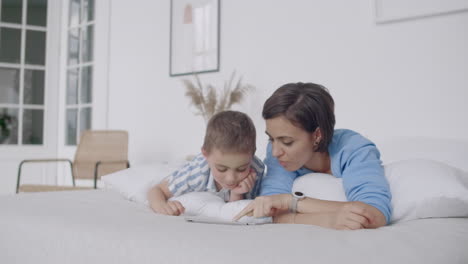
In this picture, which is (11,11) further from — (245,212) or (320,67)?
(245,212)

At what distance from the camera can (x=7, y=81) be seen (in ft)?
14.5

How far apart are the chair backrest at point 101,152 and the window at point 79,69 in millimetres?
739

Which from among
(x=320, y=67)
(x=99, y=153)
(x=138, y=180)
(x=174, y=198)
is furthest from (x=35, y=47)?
(x=174, y=198)

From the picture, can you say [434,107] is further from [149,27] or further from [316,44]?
[149,27]

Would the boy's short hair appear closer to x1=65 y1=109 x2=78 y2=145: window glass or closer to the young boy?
the young boy

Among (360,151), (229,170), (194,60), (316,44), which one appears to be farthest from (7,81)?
(360,151)

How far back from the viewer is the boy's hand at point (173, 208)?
1299mm

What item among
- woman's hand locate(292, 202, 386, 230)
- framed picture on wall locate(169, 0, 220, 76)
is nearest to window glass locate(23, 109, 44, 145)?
framed picture on wall locate(169, 0, 220, 76)

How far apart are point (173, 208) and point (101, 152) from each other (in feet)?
8.03

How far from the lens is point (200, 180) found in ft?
4.75

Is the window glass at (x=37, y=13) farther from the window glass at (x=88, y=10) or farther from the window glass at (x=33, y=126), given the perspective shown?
the window glass at (x=33, y=126)

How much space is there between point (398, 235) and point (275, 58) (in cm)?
211

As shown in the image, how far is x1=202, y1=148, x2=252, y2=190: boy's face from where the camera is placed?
4.09 ft

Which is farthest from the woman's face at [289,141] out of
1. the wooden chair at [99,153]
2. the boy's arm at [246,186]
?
the wooden chair at [99,153]
